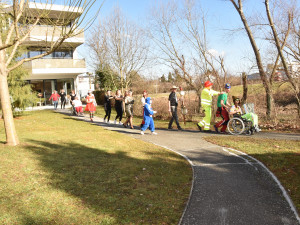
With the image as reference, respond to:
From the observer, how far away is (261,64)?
13.8m

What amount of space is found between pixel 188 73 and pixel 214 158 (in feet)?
41.8

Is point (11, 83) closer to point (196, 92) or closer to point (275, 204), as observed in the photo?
point (196, 92)

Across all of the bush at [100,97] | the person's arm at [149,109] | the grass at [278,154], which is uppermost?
the bush at [100,97]

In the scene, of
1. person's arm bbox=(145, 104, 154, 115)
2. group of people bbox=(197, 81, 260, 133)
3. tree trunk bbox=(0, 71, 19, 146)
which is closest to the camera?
tree trunk bbox=(0, 71, 19, 146)

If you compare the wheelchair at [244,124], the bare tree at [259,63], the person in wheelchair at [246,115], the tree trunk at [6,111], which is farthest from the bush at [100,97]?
the tree trunk at [6,111]

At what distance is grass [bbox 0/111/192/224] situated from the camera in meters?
3.96

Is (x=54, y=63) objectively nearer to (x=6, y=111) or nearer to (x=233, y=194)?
(x=6, y=111)

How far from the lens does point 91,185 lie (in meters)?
5.19

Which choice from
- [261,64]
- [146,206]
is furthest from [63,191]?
[261,64]

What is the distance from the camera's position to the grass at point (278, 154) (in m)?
5.08

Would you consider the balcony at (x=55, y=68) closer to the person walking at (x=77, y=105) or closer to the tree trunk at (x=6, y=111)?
the person walking at (x=77, y=105)

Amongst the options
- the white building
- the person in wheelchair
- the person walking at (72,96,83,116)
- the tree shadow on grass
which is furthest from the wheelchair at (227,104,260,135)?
the white building

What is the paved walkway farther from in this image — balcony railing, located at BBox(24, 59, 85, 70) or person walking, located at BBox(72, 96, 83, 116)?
balcony railing, located at BBox(24, 59, 85, 70)

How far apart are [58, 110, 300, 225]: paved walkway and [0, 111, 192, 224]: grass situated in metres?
0.29
